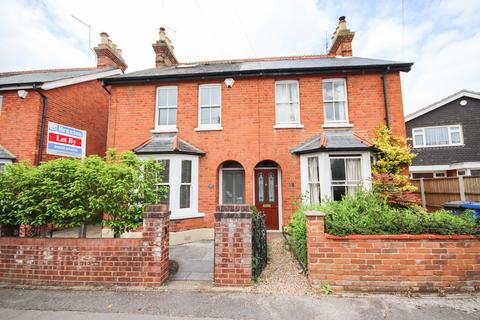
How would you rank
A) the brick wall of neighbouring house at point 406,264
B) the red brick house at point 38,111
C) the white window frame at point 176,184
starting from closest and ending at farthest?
the brick wall of neighbouring house at point 406,264 → the white window frame at point 176,184 → the red brick house at point 38,111

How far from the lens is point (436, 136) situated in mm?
15812

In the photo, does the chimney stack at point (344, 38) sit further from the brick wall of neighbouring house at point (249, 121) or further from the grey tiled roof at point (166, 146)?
the grey tiled roof at point (166, 146)

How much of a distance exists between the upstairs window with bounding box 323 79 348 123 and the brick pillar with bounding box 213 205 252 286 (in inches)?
256

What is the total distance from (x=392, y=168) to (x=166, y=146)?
8269 mm

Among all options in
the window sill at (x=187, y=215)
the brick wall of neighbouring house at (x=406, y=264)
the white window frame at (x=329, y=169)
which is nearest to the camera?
the brick wall of neighbouring house at (x=406, y=264)

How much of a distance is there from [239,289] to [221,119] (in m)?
6.47

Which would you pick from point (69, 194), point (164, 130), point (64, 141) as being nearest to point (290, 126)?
point (164, 130)

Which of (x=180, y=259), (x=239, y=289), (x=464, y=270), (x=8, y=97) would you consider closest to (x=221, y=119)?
(x=180, y=259)

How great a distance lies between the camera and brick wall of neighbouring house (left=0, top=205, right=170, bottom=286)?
4.18 meters

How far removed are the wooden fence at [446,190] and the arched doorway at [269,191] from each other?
242 inches

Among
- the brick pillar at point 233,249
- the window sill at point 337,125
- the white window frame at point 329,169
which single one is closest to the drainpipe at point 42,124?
the brick pillar at point 233,249

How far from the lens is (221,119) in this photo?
9109 mm

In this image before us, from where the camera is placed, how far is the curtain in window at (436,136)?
51.2 ft

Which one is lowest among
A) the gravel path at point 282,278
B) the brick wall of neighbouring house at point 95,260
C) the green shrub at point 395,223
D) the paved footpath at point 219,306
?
the paved footpath at point 219,306
